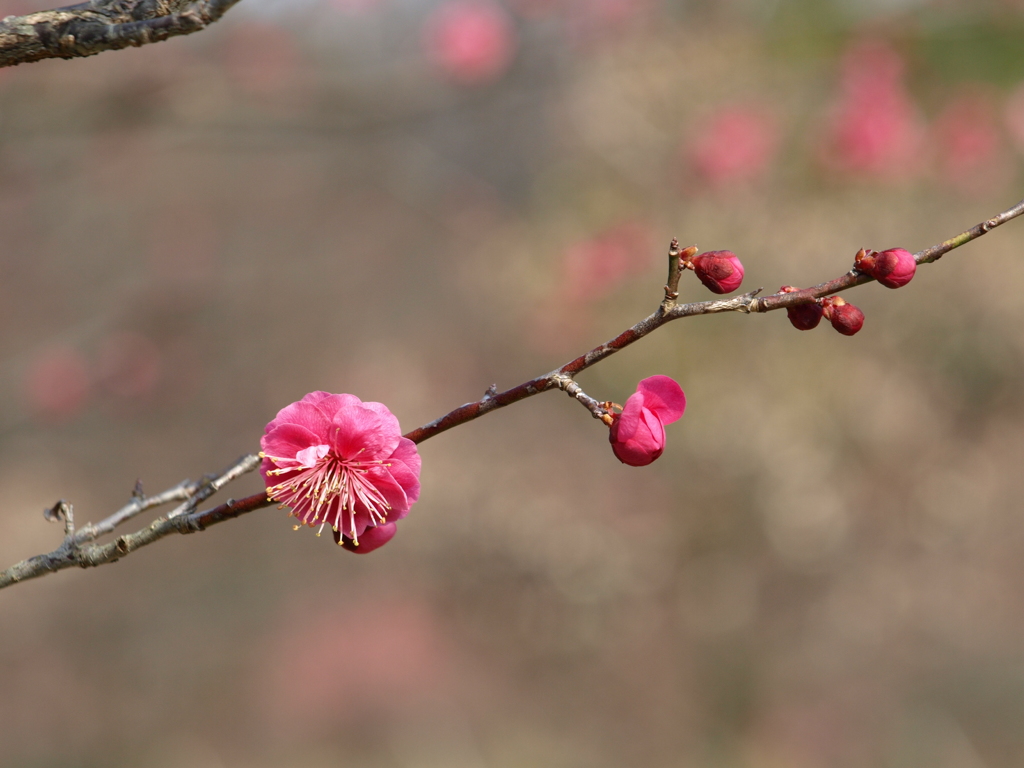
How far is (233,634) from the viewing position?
435cm

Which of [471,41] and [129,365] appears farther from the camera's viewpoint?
[471,41]

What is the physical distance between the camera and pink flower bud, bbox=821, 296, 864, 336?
792 millimetres

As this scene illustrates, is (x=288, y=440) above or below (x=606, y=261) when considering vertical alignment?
below

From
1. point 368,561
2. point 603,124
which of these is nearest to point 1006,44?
point 603,124

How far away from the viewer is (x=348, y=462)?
87cm

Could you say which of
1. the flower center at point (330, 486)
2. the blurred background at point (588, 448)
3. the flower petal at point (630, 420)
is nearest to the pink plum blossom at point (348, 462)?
the flower center at point (330, 486)

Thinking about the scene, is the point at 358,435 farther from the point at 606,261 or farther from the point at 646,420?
the point at 606,261

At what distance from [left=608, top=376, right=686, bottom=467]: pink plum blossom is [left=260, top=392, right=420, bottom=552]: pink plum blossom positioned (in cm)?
21

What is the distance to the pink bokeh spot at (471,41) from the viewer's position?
3789 mm

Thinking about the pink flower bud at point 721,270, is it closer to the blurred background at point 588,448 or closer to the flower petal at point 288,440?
the flower petal at point 288,440

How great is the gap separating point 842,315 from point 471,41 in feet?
11.5

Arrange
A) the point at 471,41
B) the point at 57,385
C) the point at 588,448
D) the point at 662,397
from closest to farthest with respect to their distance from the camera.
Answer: the point at 662,397
the point at 57,385
the point at 471,41
the point at 588,448

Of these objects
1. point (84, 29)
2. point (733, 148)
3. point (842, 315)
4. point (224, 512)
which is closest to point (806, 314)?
point (842, 315)

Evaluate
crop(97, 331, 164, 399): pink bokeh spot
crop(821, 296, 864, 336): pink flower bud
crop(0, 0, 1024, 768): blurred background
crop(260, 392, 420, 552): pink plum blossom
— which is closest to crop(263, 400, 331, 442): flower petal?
crop(260, 392, 420, 552): pink plum blossom
